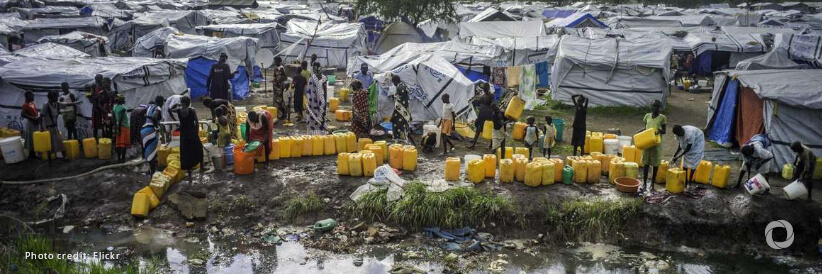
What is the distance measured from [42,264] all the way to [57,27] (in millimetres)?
21954

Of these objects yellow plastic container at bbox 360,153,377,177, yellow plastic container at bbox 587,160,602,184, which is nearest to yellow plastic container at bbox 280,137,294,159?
yellow plastic container at bbox 360,153,377,177

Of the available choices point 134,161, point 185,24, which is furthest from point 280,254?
point 185,24

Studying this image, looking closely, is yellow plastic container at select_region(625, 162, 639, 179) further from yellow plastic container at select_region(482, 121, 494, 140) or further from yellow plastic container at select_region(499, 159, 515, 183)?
yellow plastic container at select_region(482, 121, 494, 140)

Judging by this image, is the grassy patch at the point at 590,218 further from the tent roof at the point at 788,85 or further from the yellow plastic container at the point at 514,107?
the tent roof at the point at 788,85

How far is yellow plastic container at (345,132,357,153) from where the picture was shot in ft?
39.3

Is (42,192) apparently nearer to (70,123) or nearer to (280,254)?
(70,123)

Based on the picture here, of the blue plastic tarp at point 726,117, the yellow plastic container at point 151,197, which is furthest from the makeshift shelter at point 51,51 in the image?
the blue plastic tarp at point 726,117

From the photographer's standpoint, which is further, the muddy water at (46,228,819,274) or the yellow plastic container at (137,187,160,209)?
the yellow plastic container at (137,187,160,209)

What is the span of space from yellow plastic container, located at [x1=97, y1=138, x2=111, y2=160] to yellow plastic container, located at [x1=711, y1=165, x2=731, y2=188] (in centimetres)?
1027

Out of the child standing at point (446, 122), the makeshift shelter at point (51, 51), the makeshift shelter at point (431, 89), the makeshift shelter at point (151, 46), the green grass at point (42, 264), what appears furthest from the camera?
the makeshift shelter at point (151, 46)

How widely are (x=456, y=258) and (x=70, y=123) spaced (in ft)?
25.4

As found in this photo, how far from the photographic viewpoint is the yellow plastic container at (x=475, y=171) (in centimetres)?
1023

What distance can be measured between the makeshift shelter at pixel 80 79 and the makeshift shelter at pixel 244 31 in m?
11.3

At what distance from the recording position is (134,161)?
11.1 m
